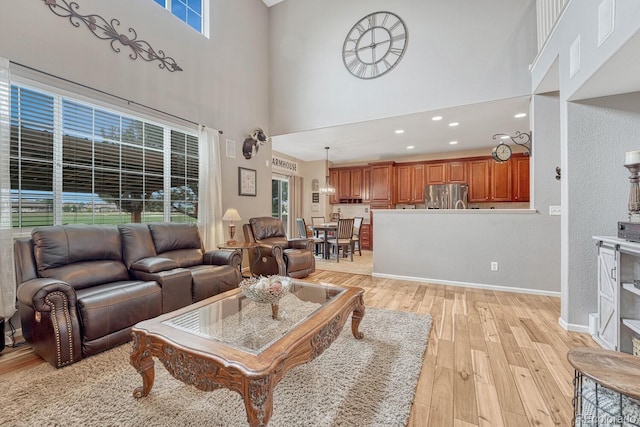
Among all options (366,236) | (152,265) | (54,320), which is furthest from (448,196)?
(54,320)

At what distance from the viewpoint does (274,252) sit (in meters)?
3.85

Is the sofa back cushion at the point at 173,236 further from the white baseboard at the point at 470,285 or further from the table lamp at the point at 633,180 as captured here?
the table lamp at the point at 633,180

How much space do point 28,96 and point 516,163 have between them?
7777 millimetres

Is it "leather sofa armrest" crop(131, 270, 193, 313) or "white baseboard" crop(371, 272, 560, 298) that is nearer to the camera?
"leather sofa armrest" crop(131, 270, 193, 313)

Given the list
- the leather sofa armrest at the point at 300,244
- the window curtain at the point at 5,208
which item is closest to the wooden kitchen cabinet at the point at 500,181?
the leather sofa armrest at the point at 300,244

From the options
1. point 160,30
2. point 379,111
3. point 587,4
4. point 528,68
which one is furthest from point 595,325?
point 160,30

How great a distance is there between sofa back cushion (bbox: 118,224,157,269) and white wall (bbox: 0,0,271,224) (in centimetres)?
144

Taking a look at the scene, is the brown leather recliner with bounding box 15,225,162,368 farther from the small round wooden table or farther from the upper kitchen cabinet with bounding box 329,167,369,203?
the upper kitchen cabinet with bounding box 329,167,369,203

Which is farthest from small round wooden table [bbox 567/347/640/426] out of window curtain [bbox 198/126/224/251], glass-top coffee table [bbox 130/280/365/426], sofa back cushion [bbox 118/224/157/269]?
window curtain [bbox 198/126/224/251]

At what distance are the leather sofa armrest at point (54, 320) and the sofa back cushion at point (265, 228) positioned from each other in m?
2.66

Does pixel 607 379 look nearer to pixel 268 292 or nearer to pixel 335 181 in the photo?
pixel 268 292

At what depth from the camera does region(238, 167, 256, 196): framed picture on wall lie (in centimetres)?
470

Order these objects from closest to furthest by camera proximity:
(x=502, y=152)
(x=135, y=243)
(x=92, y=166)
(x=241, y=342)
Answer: (x=241, y=342)
(x=135, y=243)
(x=92, y=166)
(x=502, y=152)

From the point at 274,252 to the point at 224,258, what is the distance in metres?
0.80
